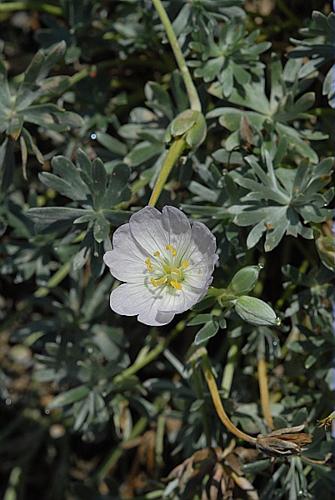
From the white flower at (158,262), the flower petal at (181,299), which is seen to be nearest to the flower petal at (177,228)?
the white flower at (158,262)

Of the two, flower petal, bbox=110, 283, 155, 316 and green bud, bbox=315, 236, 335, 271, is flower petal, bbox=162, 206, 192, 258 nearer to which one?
flower petal, bbox=110, 283, 155, 316

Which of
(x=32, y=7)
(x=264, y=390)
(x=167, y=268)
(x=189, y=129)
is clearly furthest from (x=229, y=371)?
(x=32, y=7)

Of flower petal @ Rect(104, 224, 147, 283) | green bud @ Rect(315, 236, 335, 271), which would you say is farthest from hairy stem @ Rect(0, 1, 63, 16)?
green bud @ Rect(315, 236, 335, 271)

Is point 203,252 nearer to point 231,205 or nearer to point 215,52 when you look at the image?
point 231,205

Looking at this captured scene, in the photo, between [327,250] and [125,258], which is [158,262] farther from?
[327,250]

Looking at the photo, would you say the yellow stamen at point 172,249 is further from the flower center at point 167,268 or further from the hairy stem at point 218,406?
the hairy stem at point 218,406

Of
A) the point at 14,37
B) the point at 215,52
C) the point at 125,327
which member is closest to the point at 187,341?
the point at 125,327
